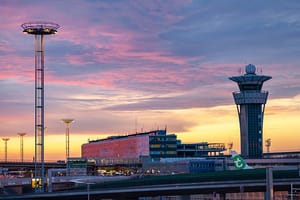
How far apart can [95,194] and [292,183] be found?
36532 millimetres

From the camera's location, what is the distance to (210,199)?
128 meters

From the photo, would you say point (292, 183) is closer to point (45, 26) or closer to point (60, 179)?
point (45, 26)

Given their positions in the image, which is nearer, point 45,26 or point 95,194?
point 95,194

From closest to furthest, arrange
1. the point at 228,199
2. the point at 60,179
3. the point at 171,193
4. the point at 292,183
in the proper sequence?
the point at 292,183 → the point at 171,193 → the point at 228,199 → the point at 60,179

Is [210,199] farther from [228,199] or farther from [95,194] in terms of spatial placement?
[95,194]

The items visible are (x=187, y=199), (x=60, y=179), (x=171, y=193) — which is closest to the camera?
(x=171, y=193)

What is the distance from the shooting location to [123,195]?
12456cm

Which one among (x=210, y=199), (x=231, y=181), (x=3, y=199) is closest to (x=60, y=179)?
(x=3, y=199)

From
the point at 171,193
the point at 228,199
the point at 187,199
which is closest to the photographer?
the point at 171,193

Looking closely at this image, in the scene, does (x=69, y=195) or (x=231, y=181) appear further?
(x=69, y=195)

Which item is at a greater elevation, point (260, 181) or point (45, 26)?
point (45, 26)

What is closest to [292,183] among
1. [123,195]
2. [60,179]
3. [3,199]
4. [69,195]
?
[123,195]

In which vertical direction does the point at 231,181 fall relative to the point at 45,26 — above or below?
below

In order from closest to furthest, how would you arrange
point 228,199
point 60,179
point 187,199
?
point 228,199 → point 187,199 → point 60,179
